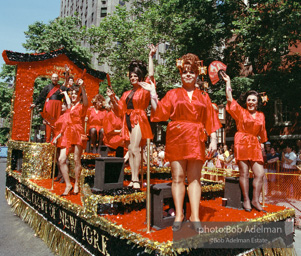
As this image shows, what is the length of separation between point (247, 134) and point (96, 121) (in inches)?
187


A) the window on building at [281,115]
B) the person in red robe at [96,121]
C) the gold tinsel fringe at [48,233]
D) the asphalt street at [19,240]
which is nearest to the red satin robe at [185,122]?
the gold tinsel fringe at [48,233]

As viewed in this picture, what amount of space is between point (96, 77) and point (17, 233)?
6.00 metres

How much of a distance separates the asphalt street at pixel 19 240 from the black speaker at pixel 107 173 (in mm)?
1604

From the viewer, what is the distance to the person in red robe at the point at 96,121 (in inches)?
294

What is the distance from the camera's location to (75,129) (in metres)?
4.65

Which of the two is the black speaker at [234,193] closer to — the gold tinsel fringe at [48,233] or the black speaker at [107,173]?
the black speaker at [107,173]

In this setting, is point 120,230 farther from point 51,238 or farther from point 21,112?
point 21,112

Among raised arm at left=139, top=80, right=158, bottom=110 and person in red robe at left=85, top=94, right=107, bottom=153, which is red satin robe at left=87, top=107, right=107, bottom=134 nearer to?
person in red robe at left=85, top=94, right=107, bottom=153

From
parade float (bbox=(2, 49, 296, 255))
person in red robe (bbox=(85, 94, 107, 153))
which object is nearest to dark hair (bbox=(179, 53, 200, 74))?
parade float (bbox=(2, 49, 296, 255))

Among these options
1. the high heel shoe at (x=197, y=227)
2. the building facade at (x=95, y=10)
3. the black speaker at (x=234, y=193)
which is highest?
the building facade at (x=95, y=10)

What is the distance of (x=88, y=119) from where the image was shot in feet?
25.4

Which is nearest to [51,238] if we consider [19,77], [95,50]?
[19,77]

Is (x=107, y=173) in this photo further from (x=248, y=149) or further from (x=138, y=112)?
(x=248, y=149)

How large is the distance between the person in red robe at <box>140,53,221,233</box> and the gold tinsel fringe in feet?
6.16
